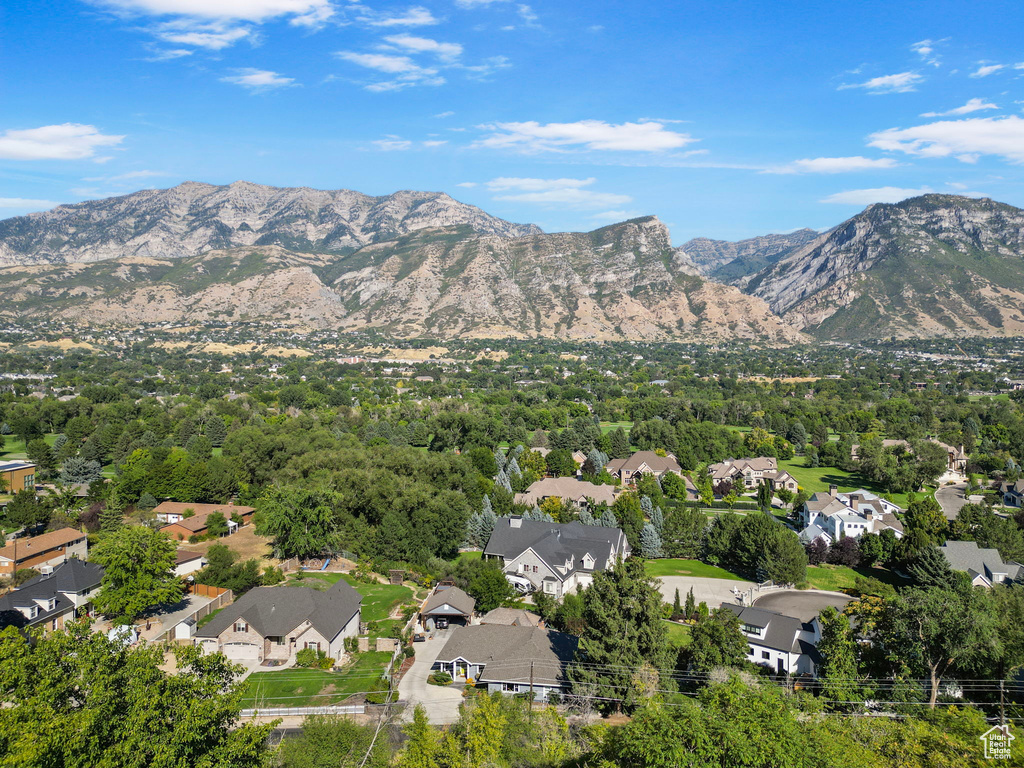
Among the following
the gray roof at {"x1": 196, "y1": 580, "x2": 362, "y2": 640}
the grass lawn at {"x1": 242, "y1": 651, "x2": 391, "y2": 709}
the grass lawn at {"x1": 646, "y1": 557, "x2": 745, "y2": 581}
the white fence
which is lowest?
the grass lawn at {"x1": 646, "y1": 557, "x2": 745, "y2": 581}

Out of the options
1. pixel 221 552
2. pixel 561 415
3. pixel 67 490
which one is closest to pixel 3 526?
pixel 67 490

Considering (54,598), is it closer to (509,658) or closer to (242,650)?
(242,650)

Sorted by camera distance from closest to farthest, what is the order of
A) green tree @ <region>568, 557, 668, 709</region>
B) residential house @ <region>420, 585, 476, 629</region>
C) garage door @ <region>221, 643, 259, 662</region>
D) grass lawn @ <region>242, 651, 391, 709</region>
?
green tree @ <region>568, 557, 668, 709</region> < grass lawn @ <region>242, 651, 391, 709</region> < garage door @ <region>221, 643, 259, 662</region> < residential house @ <region>420, 585, 476, 629</region>

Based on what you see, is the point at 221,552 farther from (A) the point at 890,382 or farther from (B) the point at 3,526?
(A) the point at 890,382

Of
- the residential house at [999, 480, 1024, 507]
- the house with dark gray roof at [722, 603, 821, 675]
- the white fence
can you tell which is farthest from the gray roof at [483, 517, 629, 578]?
the residential house at [999, 480, 1024, 507]

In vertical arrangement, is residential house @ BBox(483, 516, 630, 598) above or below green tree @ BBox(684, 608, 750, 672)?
below

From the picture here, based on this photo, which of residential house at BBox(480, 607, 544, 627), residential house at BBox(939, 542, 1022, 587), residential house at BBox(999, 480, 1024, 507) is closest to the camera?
residential house at BBox(480, 607, 544, 627)

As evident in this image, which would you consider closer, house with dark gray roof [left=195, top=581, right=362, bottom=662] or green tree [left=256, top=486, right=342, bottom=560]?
house with dark gray roof [left=195, top=581, right=362, bottom=662]

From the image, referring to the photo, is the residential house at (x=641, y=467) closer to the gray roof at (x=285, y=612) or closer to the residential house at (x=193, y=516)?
the residential house at (x=193, y=516)

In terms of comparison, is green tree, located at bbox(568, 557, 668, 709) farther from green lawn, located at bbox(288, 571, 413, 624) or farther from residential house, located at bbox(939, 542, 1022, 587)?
residential house, located at bbox(939, 542, 1022, 587)
